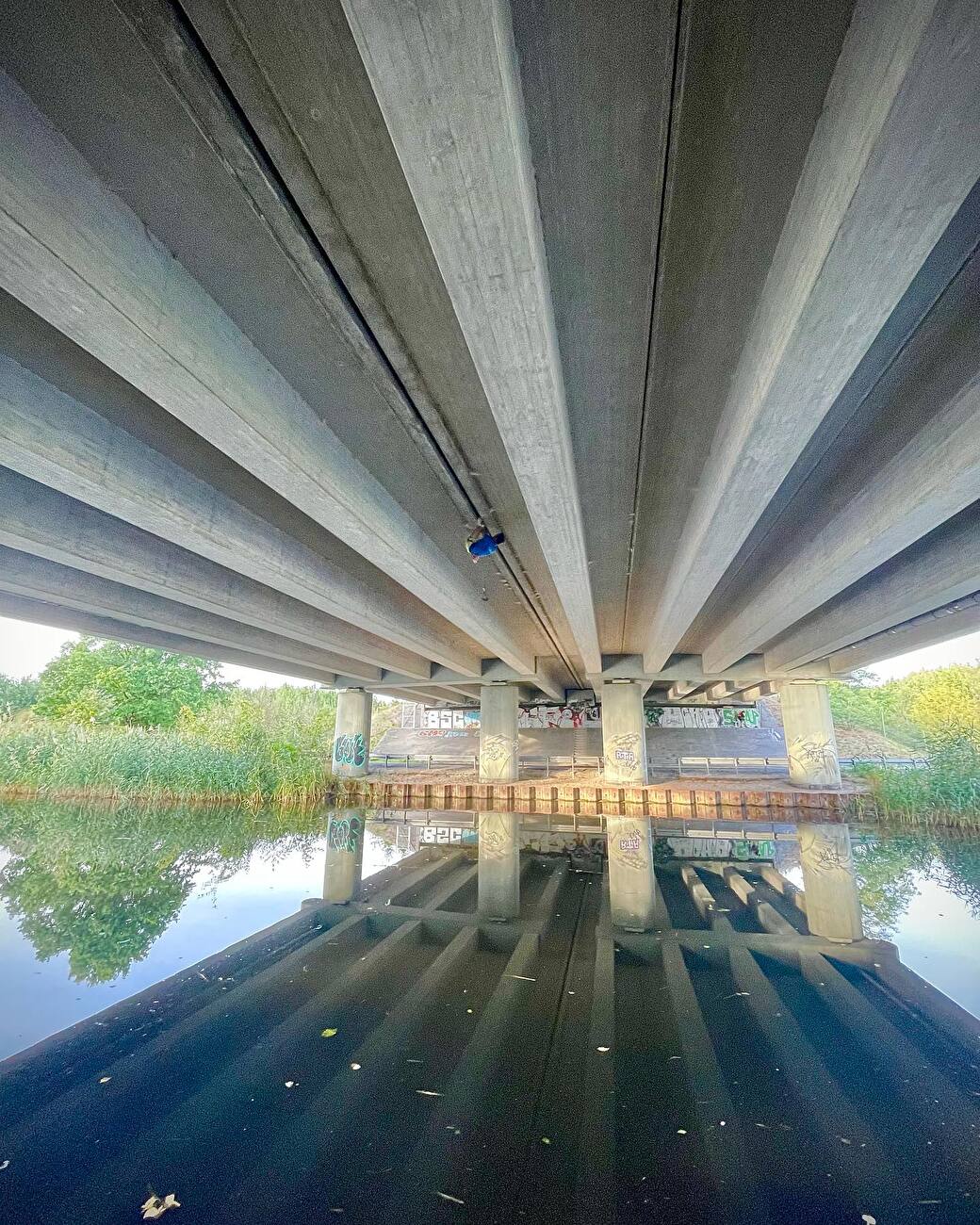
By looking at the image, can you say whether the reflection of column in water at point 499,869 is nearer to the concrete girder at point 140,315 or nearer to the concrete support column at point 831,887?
→ the concrete support column at point 831,887

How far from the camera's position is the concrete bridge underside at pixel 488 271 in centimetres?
181

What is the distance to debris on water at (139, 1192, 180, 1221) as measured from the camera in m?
1.99

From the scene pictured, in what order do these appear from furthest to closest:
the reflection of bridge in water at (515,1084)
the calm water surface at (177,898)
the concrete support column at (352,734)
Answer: the concrete support column at (352,734) → the calm water surface at (177,898) → the reflection of bridge in water at (515,1084)

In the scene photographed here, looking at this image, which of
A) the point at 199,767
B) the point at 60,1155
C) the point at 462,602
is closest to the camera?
the point at 60,1155

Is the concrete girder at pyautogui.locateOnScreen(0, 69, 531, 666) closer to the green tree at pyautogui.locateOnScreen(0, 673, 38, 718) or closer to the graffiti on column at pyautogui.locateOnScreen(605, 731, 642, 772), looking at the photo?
the graffiti on column at pyautogui.locateOnScreen(605, 731, 642, 772)

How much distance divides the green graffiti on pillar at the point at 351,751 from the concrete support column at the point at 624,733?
8.88 m

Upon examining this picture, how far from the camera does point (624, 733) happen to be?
1532cm

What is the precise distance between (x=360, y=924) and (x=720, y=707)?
990 inches

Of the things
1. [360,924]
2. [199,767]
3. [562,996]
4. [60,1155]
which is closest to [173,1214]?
[60,1155]

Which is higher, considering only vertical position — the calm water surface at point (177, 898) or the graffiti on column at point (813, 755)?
the graffiti on column at point (813, 755)

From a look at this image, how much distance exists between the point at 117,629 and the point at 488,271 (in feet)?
37.7

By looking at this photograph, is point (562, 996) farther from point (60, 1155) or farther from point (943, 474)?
point (943, 474)

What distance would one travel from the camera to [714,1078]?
291 centimetres

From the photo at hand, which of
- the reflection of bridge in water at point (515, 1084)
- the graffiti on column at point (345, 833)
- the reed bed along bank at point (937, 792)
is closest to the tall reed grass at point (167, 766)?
the graffiti on column at point (345, 833)
